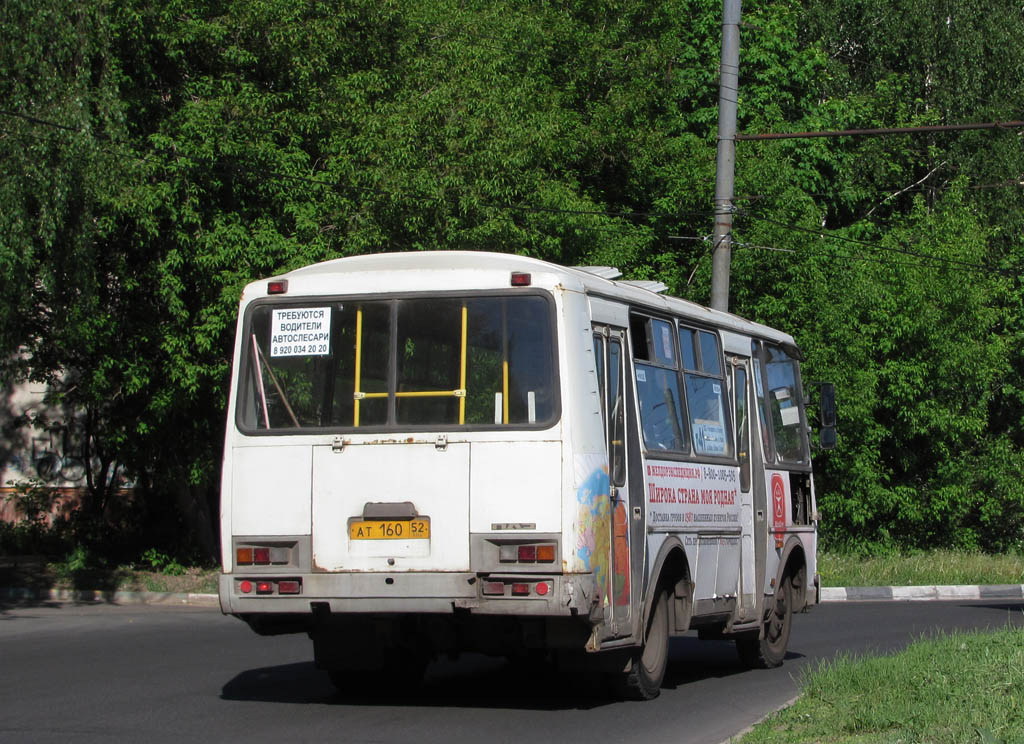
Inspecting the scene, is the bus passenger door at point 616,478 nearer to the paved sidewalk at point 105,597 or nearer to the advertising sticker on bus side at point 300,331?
the advertising sticker on bus side at point 300,331

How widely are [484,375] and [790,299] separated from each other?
62.1 feet

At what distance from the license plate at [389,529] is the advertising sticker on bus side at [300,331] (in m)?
1.24

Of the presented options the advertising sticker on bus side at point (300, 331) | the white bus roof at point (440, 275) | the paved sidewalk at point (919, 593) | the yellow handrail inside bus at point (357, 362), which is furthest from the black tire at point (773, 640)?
the paved sidewalk at point (919, 593)

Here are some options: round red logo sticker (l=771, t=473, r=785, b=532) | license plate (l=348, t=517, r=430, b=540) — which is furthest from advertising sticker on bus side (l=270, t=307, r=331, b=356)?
round red logo sticker (l=771, t=473, r=785, b=532)

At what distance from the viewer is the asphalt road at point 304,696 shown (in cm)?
912

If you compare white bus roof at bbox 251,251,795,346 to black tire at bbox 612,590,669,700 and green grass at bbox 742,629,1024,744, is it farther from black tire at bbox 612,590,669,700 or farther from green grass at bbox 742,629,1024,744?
green grass at bbox 742,629,1024,744

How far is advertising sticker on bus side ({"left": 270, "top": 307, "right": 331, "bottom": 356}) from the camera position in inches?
398

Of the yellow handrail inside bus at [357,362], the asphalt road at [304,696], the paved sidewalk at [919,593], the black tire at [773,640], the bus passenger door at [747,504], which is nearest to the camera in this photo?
the asphalt road at [304,696]

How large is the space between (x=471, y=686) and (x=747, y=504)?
2.93 meters

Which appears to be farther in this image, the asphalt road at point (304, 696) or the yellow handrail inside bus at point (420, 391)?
the yellow handrail inside bus at point (420, 391)

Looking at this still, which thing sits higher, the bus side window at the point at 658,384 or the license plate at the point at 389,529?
the bus side window at the point at 658,384

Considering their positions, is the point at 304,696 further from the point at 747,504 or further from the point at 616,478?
the point at 747,504

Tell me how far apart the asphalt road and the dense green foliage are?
6.06m

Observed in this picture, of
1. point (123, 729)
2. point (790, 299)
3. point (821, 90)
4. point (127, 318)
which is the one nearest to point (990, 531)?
point (790, 299)
